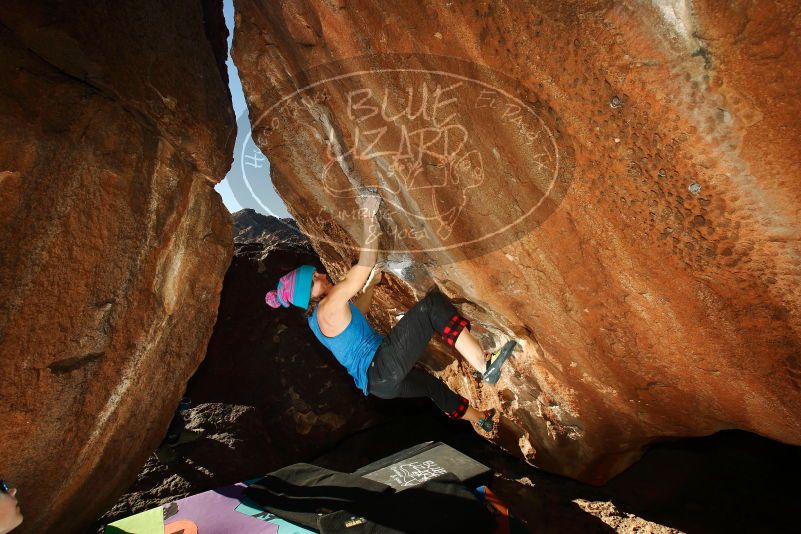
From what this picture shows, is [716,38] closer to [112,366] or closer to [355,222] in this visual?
[355,222]

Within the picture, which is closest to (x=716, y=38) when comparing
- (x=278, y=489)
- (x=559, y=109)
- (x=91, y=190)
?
(x=559, y=109)

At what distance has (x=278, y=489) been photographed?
9.48 feet

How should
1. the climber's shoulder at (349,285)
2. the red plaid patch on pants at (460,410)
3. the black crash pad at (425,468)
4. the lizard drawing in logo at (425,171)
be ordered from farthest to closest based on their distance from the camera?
1. the red plaid patch on pants at (460,410)
2. the black crash pad at (425,468)
3. the climber's shoulder at (349,285)
4. the lizard drawing in logo at (425,171)

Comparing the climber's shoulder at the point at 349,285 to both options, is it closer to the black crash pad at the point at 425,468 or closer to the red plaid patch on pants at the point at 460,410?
the black crash pad at the point at 425,468

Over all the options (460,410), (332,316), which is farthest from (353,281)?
(460,410)

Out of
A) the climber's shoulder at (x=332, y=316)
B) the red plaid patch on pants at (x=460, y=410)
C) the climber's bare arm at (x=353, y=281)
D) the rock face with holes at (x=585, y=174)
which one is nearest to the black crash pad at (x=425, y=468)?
the red plaid patch on pants at (x=460, y=410)

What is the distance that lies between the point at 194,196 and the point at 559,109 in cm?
263

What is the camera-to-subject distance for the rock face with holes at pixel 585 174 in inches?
58.8

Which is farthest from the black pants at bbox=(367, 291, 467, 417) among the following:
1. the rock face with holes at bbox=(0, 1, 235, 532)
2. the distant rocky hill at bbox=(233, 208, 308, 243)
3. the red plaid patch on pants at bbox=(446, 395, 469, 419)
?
the distant rocky hill at bbox=(233, 208, 308, 243)
